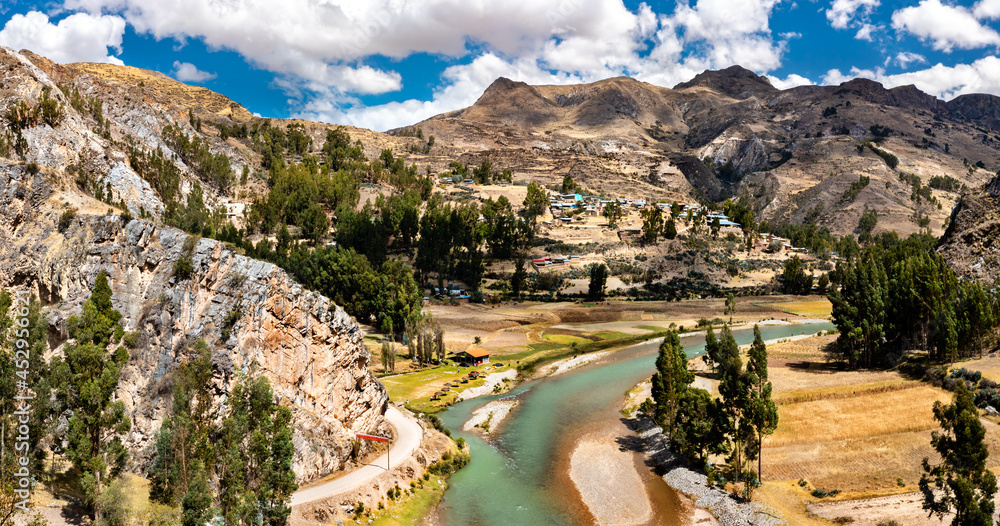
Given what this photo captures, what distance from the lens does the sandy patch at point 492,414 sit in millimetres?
57006

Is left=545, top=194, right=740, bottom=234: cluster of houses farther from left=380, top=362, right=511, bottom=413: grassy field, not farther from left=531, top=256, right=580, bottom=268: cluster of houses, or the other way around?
left=380, top=362, right=511, bottom=413: grassy field

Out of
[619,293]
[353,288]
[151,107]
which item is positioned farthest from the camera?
[151,107]

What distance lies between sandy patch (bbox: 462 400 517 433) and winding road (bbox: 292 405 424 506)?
823 cm

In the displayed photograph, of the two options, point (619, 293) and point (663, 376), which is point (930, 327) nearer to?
point (663, 376)

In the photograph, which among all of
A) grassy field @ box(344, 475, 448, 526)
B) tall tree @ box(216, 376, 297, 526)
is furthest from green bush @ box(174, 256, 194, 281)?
grassy field @ box(344, 475, 448, 526)

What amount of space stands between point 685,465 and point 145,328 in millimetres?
38423

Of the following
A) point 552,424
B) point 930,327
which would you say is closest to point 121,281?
point 552,424

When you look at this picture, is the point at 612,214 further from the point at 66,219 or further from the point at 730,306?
the point at 66,219

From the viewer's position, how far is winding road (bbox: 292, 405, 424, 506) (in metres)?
34.8

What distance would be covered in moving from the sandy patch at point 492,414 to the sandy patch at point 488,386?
11.9ft

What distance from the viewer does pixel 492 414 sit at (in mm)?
60125

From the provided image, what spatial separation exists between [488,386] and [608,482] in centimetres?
2820

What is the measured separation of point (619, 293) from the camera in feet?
431

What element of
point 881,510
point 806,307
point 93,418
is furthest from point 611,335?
point 93,418
